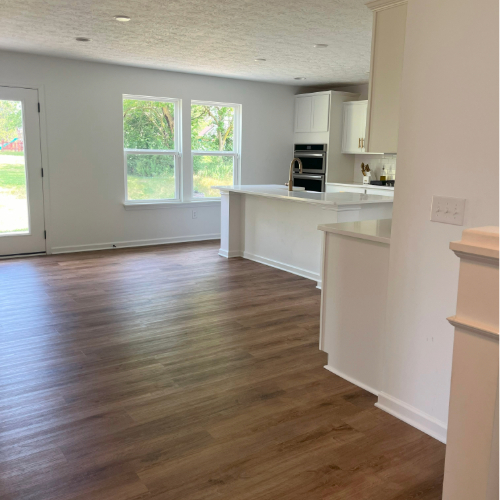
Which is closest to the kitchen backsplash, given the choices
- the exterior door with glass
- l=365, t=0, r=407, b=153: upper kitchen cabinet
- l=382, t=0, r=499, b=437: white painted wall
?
the exterior door with glass

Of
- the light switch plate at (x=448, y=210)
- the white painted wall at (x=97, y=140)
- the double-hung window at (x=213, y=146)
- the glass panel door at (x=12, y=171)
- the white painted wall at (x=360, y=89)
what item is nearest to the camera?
the light switch plate at (x=448, y=210)

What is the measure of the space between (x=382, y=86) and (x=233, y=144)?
4.99m

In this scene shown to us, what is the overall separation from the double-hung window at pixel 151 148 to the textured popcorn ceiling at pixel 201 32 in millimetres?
605

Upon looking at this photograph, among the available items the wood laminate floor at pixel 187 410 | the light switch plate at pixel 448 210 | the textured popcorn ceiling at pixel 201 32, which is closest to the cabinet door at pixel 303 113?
the textured popcorn ceiling at pixel 201 32

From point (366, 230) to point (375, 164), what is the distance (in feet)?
17.4

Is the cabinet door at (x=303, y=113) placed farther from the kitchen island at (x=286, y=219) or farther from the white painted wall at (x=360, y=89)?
the kitchen island at (x=286, y=219)

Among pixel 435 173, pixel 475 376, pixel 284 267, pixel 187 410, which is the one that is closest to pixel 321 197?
pixel 284 267

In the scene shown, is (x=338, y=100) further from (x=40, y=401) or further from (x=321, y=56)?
(x=40, y=401)

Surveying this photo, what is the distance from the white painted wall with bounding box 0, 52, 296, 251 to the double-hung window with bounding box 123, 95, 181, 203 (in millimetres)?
141

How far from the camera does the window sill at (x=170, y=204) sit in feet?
22.4

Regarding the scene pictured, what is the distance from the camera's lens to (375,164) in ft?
25.6

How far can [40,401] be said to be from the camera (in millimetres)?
2623

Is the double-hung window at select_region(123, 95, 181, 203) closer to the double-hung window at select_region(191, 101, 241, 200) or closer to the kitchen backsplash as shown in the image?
the double-hung window at select_region(191, 101, 241, 200)

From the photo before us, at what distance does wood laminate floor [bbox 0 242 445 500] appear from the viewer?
2.01m
